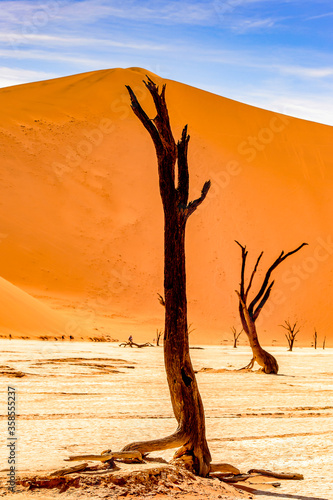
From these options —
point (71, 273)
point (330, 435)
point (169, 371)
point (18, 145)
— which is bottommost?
point (330, 435)

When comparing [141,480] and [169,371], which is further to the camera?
[169,371]

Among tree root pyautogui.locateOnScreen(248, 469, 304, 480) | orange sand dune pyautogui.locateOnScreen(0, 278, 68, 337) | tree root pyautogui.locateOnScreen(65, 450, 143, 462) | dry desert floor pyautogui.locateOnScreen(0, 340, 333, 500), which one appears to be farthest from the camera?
orange sand dune pyautogui.locateOnScreen(0, 278, 68, 337)

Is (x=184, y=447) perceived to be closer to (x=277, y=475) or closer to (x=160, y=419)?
(x=277, y=475)

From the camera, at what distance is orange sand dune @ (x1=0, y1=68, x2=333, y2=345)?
50219 mm

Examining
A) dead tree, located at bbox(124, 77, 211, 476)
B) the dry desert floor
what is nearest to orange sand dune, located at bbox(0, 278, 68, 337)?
the dry desert floor

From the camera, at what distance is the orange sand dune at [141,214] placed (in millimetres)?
50219

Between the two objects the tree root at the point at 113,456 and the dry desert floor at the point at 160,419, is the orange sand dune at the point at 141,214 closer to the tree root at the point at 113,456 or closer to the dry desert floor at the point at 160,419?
the dry desert floor at the point at 160,419

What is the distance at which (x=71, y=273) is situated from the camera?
5009 cm

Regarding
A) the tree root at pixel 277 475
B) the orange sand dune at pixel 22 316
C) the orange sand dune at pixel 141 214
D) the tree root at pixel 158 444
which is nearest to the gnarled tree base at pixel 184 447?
the tree root at pixel 158 444

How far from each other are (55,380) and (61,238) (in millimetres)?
38990

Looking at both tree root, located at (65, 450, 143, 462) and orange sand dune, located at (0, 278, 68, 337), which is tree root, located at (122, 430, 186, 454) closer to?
tree root, located at (65, 450, 143, 462)

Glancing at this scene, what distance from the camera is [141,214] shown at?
190ft

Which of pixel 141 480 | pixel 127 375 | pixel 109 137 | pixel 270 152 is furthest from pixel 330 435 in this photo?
pixel 270 152

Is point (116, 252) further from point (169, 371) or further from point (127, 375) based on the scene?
point (169, 371)
